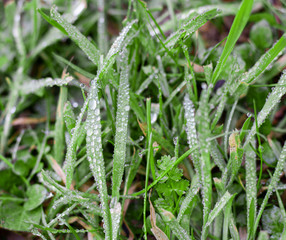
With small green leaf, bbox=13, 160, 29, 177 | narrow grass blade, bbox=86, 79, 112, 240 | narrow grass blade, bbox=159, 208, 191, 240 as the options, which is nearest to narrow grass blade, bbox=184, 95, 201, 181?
narrow grass blade, bbox=159, 208, 191, 240

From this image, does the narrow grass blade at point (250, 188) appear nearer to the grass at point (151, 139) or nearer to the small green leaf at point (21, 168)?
the grass at point (151, 139)

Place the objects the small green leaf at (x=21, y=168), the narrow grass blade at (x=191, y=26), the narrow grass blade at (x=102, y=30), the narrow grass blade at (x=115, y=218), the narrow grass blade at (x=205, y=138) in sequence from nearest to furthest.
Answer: the narrow grass blade at (x=205, y=138) < the narrow grass blade at (x=115, y=218) < the narrow grass blade at (x=191, y=26) < the small green leaf at (x=21, y=168) < the narrow grass blade at (x=102, y=30)

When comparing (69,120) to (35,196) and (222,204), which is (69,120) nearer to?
(35,196)

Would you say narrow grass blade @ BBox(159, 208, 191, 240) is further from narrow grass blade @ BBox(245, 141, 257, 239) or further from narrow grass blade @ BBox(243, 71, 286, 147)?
narrow grass blade @ BBox(243, 71, 286, 147)

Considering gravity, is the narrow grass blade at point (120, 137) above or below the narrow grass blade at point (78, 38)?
below

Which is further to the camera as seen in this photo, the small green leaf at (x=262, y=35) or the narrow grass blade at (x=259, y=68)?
the small green leaf at (x=262, y=35)

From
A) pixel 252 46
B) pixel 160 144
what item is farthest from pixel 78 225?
pixel 252 46

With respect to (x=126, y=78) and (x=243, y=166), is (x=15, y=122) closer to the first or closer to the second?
(x=126, y=78)

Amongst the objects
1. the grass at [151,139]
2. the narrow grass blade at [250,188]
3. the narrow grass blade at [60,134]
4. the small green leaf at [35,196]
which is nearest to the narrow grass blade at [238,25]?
the grass at [151,139]
